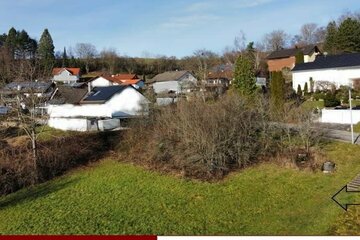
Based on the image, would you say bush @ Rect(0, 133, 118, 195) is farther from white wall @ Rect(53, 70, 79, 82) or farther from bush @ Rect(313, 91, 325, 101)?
white wall @ Rect(53, 70, 79, 82)

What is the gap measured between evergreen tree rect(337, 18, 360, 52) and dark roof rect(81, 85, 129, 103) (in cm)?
3553

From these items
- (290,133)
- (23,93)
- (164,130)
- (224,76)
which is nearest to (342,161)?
(290,133)

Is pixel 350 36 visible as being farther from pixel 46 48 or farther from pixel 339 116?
pixel 46 48

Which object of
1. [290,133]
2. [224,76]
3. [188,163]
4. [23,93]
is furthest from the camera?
[224,76]

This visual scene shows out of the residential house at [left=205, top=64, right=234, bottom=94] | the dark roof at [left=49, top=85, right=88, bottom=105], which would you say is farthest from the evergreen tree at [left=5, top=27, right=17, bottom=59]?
the dark roof at [left=49, top=85, right=88, bottom=105]

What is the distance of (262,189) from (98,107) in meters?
22.2

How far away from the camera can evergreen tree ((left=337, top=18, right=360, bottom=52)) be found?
56.1 metres

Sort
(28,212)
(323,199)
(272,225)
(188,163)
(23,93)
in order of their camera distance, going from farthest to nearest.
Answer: (23,93)
(188,163)
(28,212)
(323,199)
(272,225)

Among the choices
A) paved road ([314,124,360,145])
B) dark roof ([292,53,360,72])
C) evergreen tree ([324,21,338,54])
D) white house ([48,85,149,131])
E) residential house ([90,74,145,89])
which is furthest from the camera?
residential house ([90,74,145,89])

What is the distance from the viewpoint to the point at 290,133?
22906mm

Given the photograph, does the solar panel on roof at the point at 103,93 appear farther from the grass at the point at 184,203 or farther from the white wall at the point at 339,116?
→ the white wall at the point at 339,116

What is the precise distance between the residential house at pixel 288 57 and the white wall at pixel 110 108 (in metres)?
35.7

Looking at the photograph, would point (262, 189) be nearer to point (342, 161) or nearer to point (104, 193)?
point (342, 161)

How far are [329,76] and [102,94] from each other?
2349 cm
